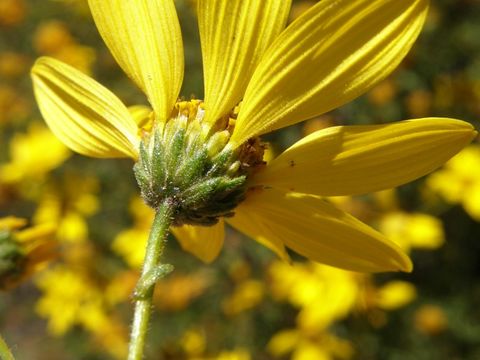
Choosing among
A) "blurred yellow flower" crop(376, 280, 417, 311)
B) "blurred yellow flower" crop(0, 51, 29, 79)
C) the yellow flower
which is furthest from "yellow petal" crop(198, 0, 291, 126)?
"blurred yellow flower" crop(0, 51, 29, 79)

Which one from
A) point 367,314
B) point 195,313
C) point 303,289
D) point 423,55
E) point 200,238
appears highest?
point 200,238

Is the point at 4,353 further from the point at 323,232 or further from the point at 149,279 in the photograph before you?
the point at 323,232

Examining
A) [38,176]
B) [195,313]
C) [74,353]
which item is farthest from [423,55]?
[74,353]

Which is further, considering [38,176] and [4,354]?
[38,176]

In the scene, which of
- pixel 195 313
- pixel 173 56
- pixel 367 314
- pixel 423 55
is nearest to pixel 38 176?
pixel 195 313

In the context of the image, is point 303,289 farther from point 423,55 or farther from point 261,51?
point 261,51

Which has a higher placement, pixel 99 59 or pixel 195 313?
pixel 99 59

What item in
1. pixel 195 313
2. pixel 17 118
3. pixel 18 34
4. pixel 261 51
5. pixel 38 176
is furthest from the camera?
pixel 18 34

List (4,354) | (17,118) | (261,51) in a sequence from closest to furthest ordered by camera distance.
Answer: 1. (4,354)
2. (261,51)
3. (17,118)
